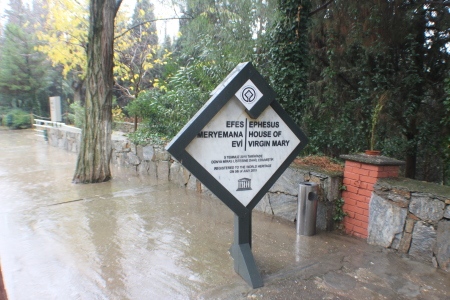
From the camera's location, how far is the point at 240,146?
9.57ft

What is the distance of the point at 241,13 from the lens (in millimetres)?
7461

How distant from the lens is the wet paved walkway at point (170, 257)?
8.84ft

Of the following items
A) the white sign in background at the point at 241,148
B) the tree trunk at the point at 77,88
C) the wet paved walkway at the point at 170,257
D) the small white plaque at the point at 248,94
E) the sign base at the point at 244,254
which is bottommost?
the wet paved walkway at the point at 170,257

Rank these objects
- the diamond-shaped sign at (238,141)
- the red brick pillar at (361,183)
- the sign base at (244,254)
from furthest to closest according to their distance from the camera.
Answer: the red brick pillar at (361,183) → the sign base at (244,254) → the diamond-shaped sign at (238,141)

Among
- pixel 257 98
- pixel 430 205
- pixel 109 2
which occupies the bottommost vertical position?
pixel 430 205

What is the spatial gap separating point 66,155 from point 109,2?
6.11 m

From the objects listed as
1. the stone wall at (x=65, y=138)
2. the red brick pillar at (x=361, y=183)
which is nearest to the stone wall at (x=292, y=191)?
the red brick pillar at (x=361, y=183)

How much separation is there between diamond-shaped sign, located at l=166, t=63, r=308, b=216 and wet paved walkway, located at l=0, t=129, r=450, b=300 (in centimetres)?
79

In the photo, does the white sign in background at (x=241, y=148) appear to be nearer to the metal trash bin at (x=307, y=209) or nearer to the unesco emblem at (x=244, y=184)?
the unesco emblem at (x=244, y=184)

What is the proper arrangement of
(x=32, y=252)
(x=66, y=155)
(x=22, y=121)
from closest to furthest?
(x=32, y=252) < (x=66, y=155) < (x=22, y=121)

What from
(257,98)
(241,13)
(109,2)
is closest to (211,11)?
(241,13)

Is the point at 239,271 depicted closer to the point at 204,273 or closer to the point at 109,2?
the point at 204,273

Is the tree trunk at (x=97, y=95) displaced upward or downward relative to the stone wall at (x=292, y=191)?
upward

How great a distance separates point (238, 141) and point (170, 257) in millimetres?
1532
